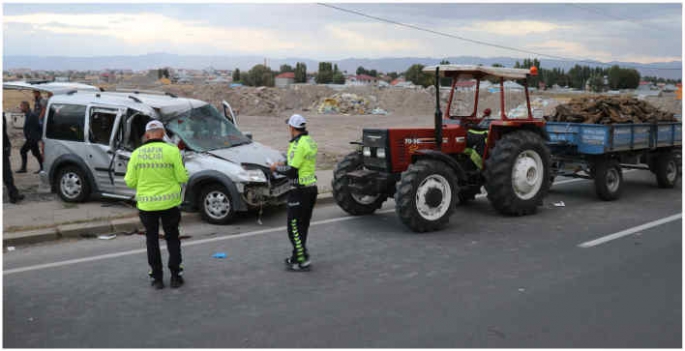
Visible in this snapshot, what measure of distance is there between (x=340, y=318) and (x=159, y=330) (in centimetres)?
149

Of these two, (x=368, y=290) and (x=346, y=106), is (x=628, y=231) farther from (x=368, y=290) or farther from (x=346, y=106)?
(x=346, y=106)

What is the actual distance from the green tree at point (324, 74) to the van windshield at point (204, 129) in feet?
344

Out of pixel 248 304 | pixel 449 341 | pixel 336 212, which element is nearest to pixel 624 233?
pixel 336 212

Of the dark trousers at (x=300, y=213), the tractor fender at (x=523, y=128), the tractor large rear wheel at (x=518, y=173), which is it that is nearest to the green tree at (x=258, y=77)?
the tractor fender at (x=523, y=128)

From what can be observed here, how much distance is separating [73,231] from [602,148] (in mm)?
8618

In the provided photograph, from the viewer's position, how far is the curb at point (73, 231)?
8.02m

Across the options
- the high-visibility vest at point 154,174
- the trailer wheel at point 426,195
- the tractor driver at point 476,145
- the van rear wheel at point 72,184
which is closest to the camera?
the high-visibility vest at point 154,174

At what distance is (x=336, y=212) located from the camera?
10156mm

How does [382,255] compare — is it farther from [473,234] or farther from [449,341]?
[449,341]

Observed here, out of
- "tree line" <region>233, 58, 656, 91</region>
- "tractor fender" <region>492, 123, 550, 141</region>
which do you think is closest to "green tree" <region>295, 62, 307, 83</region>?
"tree line" <region>233, 58, 656, 91</region>

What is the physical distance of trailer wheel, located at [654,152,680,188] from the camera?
12672 mm

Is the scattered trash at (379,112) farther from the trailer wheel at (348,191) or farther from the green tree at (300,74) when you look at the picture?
the green tree at (300,74)

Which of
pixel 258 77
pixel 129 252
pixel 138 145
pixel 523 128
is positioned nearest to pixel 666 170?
pixel 523 128

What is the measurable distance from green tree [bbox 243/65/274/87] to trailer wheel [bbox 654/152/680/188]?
88.0m
